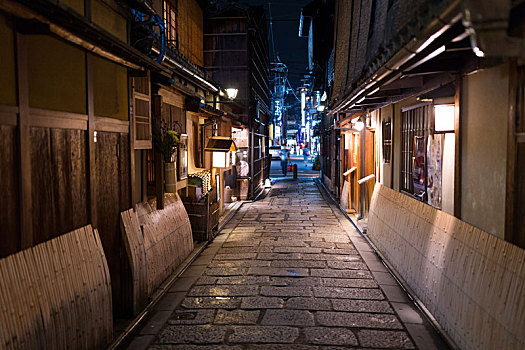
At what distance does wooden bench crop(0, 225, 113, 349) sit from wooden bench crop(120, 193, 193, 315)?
3.96ft

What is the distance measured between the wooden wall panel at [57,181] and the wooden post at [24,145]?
196mm

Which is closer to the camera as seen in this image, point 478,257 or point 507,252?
point 507,252

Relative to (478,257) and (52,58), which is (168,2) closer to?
(52,58)

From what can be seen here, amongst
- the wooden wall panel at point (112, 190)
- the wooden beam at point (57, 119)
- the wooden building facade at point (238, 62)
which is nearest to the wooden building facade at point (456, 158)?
the wooden beam at point (57, 119)

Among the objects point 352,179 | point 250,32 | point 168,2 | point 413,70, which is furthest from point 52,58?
point 250,32

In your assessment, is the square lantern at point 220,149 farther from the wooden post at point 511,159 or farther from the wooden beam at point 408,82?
the wooden post at point 511,159

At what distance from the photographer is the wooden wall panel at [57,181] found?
577 cm

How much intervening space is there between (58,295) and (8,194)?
1702 millimetres

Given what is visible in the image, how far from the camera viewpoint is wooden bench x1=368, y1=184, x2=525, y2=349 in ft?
17.3

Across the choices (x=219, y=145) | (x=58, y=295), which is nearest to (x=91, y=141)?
(x=58, y=295)

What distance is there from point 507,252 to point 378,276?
5.71 metres

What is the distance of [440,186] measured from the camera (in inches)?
348

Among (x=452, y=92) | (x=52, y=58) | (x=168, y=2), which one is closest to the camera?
(x=52, y=58)

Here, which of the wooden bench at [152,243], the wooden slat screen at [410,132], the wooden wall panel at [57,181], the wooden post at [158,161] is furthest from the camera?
the wooden post at [158,161]
